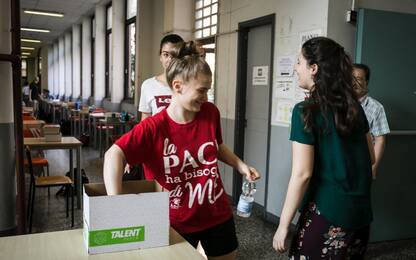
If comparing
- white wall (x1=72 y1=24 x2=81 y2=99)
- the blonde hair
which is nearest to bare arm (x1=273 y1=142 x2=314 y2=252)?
the blonde hair

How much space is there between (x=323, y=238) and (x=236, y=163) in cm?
48

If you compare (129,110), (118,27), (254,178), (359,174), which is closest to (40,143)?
(254,178)

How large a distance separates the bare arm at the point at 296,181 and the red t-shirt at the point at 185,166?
0.85 ft

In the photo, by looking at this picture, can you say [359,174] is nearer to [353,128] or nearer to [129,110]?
[353,128]

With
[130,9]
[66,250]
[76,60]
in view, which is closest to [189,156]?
[66,250]

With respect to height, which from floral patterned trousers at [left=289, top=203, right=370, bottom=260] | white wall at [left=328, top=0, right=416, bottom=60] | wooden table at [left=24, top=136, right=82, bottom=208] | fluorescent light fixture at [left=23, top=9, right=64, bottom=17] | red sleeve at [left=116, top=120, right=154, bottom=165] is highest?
fluorescent light fixture at [left=23, top=9, right=64, bottom=17]

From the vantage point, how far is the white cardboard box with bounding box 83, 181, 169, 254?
1207 millimetres

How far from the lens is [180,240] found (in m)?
1.39

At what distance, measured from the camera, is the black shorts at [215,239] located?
166 cm

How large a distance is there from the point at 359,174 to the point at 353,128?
0.18 metres

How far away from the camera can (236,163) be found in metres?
1.78

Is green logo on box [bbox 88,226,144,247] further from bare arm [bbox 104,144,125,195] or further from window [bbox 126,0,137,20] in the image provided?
window [bbox 126,0,137,20]

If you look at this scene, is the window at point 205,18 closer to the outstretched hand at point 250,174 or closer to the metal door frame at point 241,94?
the metal door frame at point 241,94

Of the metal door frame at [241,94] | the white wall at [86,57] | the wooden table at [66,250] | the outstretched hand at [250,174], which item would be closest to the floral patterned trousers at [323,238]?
the outstretched hand at [250,174]
